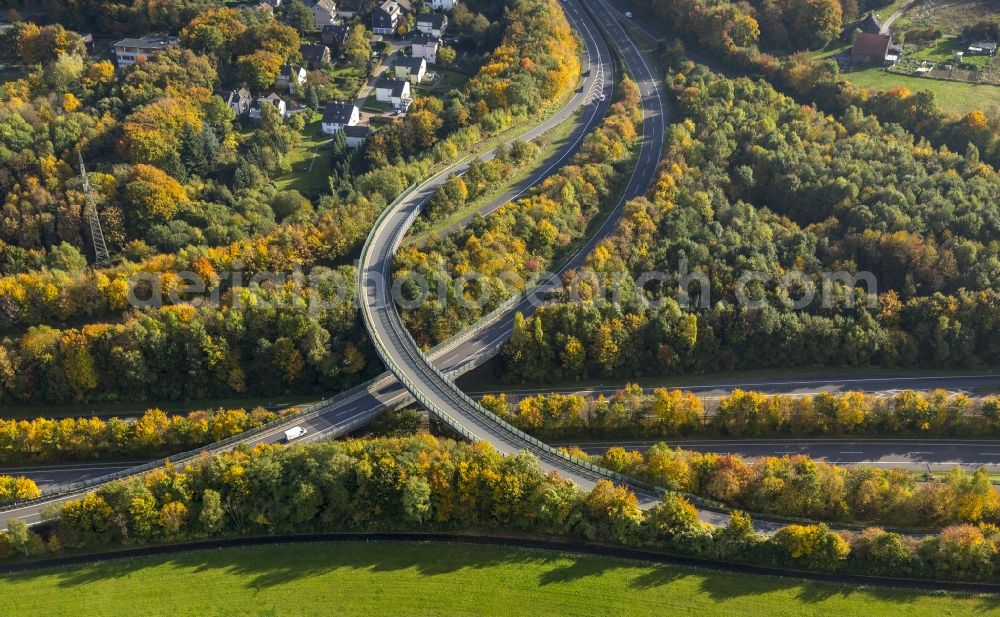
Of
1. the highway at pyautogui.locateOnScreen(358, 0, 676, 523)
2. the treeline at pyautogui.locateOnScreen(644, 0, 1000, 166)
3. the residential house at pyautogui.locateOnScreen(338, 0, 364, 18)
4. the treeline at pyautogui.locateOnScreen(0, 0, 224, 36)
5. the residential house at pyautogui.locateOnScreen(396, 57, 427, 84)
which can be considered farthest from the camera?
the residential house at pyautogui.locateOnScreen(338, 0, 364, 18)

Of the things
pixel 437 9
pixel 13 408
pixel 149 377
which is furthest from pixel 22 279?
pixel 437 9

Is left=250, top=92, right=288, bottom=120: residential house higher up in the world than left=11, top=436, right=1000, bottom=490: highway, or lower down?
higher up

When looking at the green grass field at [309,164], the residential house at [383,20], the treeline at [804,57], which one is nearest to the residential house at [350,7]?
the residential house at [383,20]

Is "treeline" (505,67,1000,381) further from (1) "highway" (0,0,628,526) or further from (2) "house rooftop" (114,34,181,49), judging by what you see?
(2) "house rooftop" (114,34,181,49)

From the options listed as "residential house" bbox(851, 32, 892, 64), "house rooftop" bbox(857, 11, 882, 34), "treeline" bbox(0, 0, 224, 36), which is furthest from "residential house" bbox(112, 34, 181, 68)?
"house rooftop" bbox(857, 11, 882, 34)

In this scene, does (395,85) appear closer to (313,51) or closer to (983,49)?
(313,51)

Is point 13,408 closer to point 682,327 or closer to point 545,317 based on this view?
point 545,317
